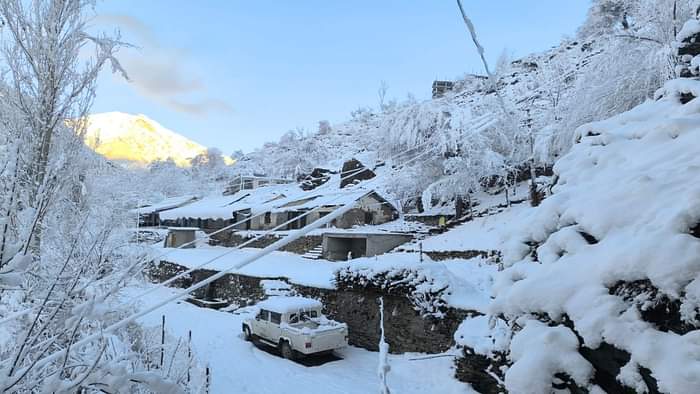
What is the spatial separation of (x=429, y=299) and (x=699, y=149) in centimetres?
912

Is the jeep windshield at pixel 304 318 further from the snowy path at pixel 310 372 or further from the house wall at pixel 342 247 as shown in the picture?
the house wall at pixel 342 247

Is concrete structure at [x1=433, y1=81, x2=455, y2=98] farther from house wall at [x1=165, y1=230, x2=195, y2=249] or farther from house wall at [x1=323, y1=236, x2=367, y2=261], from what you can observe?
house wall at [x1=165, y1=230, x2=195, y2=249]

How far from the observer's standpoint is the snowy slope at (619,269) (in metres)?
1.87

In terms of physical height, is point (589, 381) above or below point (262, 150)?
below

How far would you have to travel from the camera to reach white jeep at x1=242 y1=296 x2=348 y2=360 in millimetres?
11406

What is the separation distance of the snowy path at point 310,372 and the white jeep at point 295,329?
37 cm

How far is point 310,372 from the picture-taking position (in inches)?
417

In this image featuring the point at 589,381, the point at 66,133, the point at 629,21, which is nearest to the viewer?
the point at 589,381

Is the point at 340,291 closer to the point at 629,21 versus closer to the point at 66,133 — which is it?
the point at 66,133

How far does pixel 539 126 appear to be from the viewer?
20.4 m

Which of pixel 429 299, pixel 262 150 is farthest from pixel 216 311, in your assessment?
pixel 262 150

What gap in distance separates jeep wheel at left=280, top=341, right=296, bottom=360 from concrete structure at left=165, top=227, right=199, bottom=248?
23.5m

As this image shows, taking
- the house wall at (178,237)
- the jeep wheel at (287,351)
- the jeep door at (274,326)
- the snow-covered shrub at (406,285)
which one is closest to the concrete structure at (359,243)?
the snow-covered shrub at (406,285)

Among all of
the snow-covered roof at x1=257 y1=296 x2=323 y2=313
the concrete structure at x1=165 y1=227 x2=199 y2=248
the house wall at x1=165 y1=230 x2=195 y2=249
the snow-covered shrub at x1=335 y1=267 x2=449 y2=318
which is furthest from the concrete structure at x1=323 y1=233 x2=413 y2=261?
the house wall at x1=165 y1=230 x2=195 y2=249
